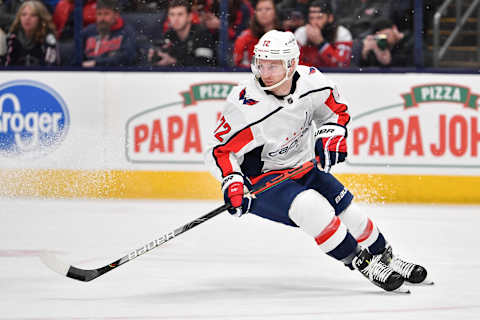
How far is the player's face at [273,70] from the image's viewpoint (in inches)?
153

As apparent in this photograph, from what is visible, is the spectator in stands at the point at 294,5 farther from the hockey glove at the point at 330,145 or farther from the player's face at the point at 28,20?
the hockey glove at the point at 330,145

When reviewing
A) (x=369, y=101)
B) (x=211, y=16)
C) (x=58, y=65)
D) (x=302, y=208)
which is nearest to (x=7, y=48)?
(x=58, y=65)

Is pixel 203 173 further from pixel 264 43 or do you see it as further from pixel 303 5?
pixel 264 43

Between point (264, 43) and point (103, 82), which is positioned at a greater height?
point (264, 43)

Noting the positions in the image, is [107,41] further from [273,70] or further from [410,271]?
[410,271]

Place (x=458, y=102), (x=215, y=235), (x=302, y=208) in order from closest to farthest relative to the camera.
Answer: (x=302, y=208)
(x=215, y=235)
(x=458, y=102)

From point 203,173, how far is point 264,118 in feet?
9.47

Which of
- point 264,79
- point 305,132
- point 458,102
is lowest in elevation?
point 458,102

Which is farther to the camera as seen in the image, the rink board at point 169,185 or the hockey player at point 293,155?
the rink board at point 169,185

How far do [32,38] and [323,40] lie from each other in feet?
6.85

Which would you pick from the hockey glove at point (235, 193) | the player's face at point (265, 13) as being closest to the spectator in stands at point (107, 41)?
the player's face at point (265, 13)

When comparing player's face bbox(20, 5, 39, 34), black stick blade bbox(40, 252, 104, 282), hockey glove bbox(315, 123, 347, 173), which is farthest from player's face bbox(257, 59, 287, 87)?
player's face bbox(20, 5, 39, 34)

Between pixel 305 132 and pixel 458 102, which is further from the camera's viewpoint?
pixel 458 102

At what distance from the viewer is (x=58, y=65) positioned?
6.95 meters
